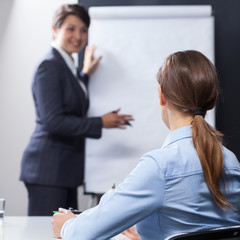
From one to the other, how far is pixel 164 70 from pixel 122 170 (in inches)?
73.6

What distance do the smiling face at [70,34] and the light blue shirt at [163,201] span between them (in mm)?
1835

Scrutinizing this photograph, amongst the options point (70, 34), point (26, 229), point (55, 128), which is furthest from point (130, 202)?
point (70, 34)

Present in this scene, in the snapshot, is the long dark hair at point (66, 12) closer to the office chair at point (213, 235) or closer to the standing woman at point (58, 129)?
the standing woman at point (58, 129)

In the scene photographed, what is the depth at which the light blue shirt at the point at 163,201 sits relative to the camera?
1.06 m

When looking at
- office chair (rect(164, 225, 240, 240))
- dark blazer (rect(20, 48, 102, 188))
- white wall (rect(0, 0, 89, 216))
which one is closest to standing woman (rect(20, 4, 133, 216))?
dark blazer (rect(20, 48, 102, 188))

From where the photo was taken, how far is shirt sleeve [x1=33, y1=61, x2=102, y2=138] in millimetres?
2609

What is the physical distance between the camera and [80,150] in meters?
2.81

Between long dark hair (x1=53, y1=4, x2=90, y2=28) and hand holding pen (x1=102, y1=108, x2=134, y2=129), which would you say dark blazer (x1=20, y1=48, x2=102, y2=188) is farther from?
long dark hair (x1=53, y1=4, x2=90, y2=28)

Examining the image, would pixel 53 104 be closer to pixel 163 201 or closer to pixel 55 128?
pixel 55 128

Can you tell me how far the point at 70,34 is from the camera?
9.46 ft

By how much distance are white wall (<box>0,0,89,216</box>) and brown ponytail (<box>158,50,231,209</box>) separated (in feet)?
8.69

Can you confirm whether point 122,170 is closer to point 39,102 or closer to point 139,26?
point 39,102

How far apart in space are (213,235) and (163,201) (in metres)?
0.17

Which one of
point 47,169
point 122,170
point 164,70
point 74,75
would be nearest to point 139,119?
point 122,170
